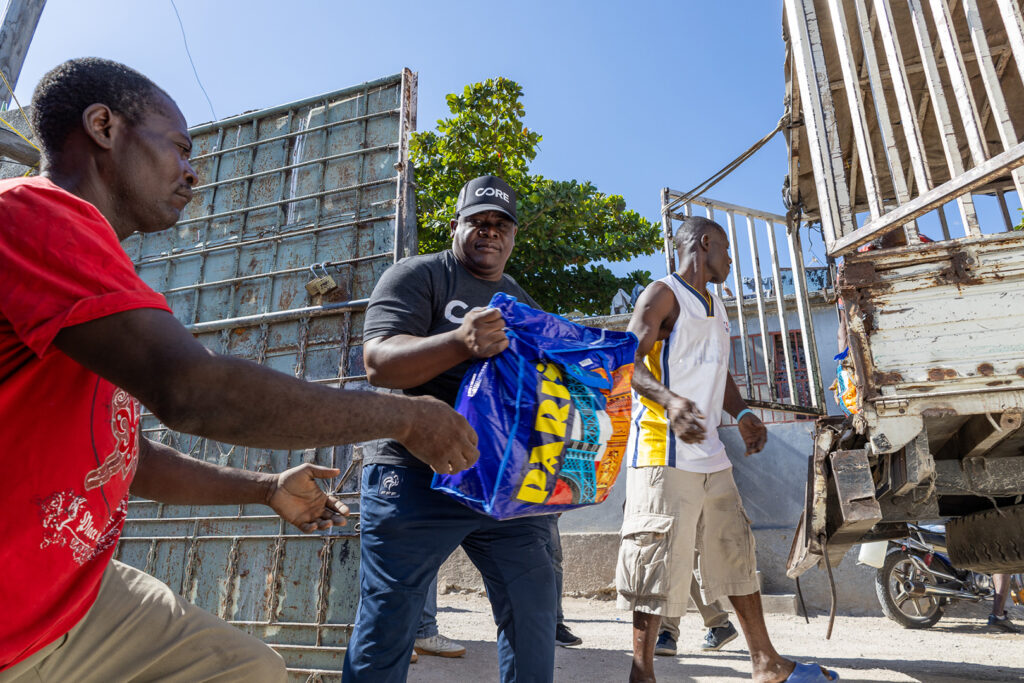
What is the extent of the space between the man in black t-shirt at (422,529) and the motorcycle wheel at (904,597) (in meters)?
6.17

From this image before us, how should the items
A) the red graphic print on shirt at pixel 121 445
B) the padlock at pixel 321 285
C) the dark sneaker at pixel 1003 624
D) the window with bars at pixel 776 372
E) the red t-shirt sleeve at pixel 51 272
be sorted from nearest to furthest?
the red t-shirt sleeve at pixel 51 272 < the red graphic print on shirt at pixel 121 445 < the padlock at pixel 321 285 < the dark sneaker at pixel 1003 624 < the window with bars at pixel 776 372

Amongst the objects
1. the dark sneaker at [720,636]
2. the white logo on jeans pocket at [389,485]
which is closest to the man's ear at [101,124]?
the white logo on jeans pocket at [389,485]

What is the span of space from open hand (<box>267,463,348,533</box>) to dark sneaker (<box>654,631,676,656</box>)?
3130mm

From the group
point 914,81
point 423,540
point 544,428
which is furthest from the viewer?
point 914,81

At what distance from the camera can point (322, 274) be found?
4926 mm

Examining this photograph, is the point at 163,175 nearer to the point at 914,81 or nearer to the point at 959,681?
the point at 959,681

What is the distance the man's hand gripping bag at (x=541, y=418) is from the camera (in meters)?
1.92

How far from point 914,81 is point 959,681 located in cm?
438

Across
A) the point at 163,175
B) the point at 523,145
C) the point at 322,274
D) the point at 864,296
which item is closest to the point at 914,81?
the point at 864,296

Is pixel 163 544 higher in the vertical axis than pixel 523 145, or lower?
lower

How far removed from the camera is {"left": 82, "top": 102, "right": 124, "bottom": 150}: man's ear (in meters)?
1.34

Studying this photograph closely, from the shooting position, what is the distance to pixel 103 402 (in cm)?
126

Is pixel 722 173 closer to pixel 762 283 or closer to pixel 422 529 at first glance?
pixel 762 283

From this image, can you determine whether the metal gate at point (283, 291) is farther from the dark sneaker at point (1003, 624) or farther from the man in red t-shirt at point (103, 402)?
the dark sneaker at point (1003, 624)
